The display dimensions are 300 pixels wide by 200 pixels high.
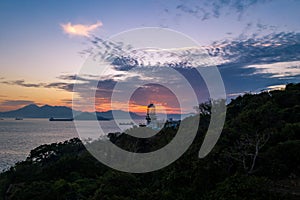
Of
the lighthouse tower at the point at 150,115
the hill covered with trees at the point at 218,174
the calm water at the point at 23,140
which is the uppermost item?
the lighthouse tower at the point at 150,115

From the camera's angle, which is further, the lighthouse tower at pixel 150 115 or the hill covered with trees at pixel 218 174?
the lighthouse tower at pixel 150 115

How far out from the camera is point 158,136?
1678cm

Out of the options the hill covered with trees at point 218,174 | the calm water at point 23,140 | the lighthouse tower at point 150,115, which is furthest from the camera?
the calm water at point 23,140

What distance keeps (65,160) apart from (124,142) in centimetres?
388

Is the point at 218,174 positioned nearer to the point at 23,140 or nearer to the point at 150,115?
the point at 150,115

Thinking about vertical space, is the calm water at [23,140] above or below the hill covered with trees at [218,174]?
below

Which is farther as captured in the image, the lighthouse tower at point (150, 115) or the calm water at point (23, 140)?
the calm water at point (23, 140)

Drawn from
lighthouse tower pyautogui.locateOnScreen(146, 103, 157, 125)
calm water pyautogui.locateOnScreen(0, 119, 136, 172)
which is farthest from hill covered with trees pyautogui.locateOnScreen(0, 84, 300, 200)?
calm water pyautogui.locateOnScreen(0, 119, 136, 172)

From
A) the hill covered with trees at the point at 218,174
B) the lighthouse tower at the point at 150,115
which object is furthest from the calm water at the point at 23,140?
the hill covered with trees at the point at 218,174

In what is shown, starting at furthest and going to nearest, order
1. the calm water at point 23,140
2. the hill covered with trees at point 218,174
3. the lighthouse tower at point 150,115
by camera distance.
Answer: the calm water at point 23,140, the lighthouse tower at point 150,115, the hill covered with trees at point 218,174

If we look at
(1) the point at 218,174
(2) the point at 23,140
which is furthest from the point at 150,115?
(2) the point at 23,140

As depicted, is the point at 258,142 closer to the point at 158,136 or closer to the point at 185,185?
the point at 185,185

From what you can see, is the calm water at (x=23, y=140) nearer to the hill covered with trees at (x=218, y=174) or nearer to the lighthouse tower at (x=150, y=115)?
the lighthouse tower at (x=150, y=115)

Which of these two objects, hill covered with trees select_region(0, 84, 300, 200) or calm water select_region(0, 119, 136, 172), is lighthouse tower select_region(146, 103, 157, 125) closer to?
calm water select_region(0, 119, 136, 172)
